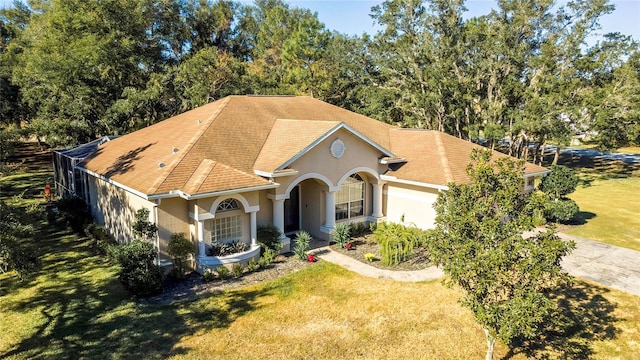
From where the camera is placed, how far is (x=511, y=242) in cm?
879

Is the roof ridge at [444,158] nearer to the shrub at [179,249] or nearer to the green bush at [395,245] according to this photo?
the green bush at [395,245]

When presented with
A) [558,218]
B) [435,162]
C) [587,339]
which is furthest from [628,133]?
[587,339]

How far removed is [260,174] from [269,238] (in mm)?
3104

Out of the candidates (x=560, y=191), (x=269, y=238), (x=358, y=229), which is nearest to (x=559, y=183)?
(x=560, y=191)

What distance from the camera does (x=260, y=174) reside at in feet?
61.4

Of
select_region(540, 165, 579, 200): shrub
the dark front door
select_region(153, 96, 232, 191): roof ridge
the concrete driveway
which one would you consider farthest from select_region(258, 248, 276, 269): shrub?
select_region(540, 165, 579, 200): shrub

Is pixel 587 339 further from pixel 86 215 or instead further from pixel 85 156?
pixel 85 156

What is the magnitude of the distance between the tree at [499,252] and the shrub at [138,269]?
412 inches

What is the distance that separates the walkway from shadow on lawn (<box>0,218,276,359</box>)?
468 cm

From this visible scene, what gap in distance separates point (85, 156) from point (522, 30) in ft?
128

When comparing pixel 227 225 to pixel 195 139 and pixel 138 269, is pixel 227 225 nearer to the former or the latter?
pixel 138 269

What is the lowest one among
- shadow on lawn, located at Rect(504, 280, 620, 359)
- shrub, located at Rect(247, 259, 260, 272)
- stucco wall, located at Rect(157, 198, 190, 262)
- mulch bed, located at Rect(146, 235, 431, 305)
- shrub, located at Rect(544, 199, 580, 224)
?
shadow on lawn, located at Rect(504, 280, 620, 359)

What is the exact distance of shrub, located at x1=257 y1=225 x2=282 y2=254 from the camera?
18.5m

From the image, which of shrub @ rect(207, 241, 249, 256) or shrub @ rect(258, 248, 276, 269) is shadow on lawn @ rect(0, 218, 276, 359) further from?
shrub @ rect(207, 241, 249, 256)
